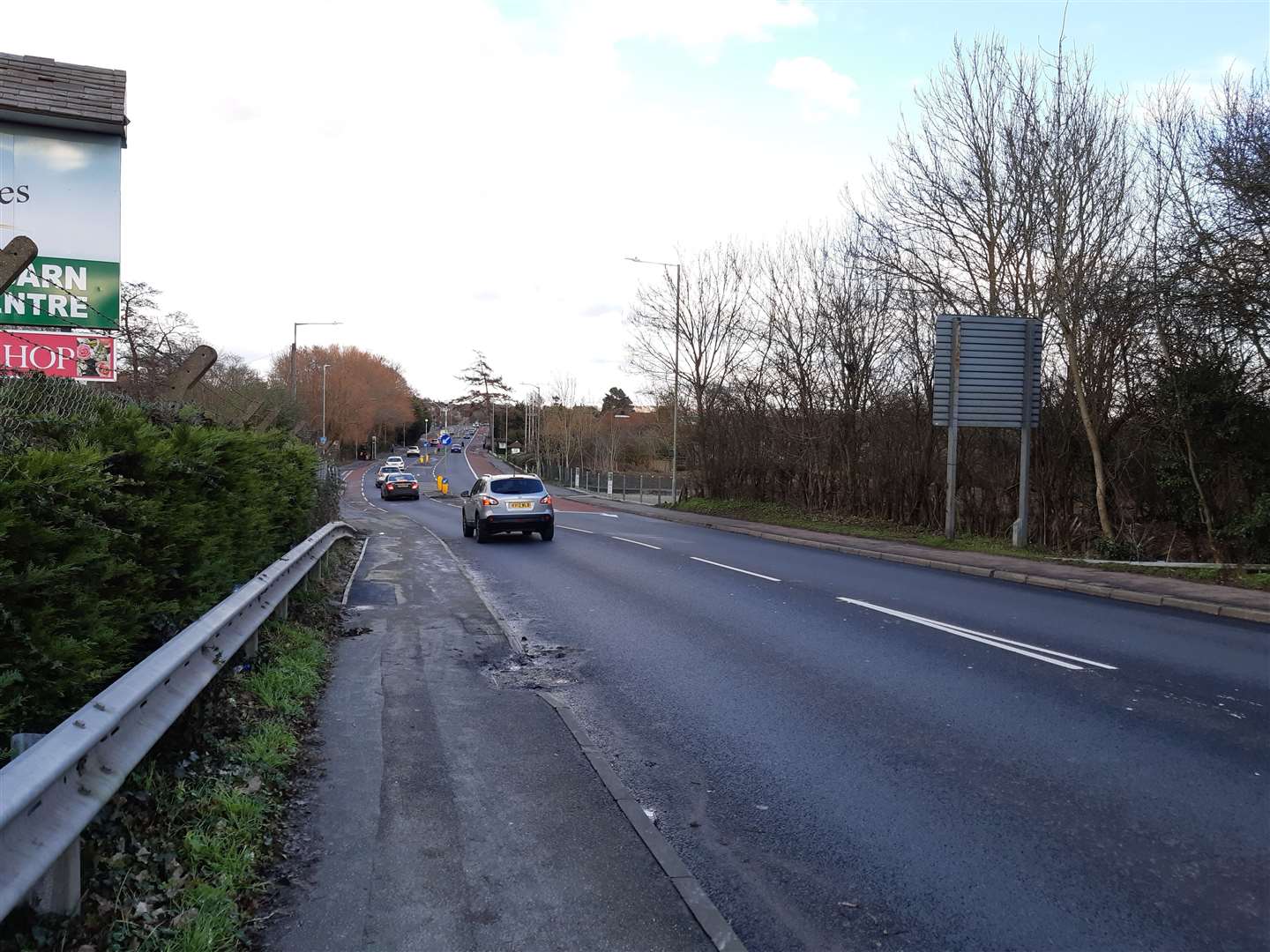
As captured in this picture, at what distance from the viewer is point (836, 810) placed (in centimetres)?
473

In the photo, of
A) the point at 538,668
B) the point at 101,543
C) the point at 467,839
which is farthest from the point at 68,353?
the point at 467,839

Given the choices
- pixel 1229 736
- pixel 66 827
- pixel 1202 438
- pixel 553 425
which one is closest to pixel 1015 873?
pixel 1229 736

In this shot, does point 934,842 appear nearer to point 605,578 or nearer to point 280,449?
point 280,449

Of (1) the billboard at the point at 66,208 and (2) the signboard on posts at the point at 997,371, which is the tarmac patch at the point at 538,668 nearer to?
(1) the billboard at the point at 66,208

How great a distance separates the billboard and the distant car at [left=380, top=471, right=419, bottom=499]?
3901cm

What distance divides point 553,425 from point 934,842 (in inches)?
3899

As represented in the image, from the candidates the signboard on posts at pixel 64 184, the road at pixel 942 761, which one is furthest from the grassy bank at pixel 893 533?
the signboard on posts at pixel 64 184

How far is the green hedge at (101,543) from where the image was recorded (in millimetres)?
3725

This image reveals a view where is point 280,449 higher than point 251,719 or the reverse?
higher

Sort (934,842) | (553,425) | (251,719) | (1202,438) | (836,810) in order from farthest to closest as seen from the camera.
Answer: (553,425)
(1202,438)
(251,719)
(836,810)
(934,842)

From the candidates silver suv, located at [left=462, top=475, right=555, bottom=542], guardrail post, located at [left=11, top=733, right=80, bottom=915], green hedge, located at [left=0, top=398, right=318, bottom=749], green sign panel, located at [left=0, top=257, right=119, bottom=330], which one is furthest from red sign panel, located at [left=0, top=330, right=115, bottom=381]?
silver suv, located at [left=462, top=475, right=555, bottom=542]

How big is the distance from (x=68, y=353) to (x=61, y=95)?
13.2 ft

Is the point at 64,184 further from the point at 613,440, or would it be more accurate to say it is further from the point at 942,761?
the point at 613,440

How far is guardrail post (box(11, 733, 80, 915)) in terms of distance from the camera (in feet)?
9.93
